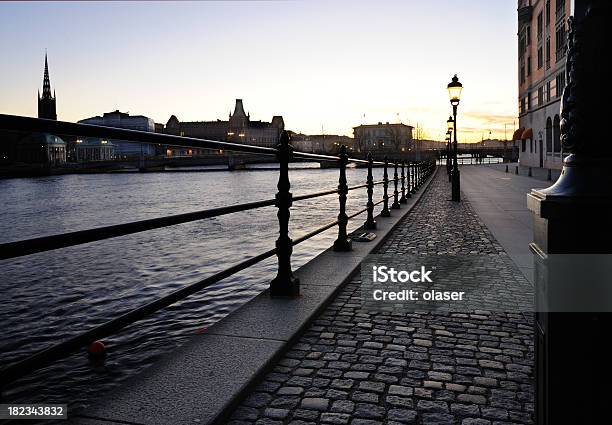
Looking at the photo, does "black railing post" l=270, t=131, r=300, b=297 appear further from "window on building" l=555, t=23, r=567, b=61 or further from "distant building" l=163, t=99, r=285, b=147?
"distant building" l=163, t=99, r=285, b=147

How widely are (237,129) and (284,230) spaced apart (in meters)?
182

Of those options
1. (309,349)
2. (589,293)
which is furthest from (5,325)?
(589,293)

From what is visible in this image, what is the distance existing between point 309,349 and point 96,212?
28963mm

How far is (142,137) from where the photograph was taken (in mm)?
2461

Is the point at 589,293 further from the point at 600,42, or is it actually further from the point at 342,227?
the point at 342,227

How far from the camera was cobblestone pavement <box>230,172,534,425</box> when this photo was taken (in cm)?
253

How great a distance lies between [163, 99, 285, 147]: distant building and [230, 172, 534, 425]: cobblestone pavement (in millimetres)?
175535

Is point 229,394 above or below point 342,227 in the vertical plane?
below

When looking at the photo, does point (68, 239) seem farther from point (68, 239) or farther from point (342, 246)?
point (342, 246)

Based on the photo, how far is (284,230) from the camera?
4328 mm

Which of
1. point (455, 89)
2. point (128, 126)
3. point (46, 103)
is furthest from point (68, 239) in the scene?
point (46, 103)

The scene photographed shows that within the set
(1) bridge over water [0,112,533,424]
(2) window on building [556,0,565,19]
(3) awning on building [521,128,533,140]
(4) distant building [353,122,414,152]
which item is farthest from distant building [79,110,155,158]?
(1) bridge over water [0,112,533,424]

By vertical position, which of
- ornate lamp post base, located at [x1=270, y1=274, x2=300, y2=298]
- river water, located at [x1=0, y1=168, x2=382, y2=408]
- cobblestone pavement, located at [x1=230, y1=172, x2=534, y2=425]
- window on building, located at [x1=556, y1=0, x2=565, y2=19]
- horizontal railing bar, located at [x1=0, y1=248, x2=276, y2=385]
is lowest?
river water, located at [x1=0, y1=168, x2=382, y2=408]

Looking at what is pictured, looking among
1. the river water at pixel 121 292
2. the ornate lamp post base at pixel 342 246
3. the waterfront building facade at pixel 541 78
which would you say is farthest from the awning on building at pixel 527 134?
the ornate lamp post base at pixel 342 246
